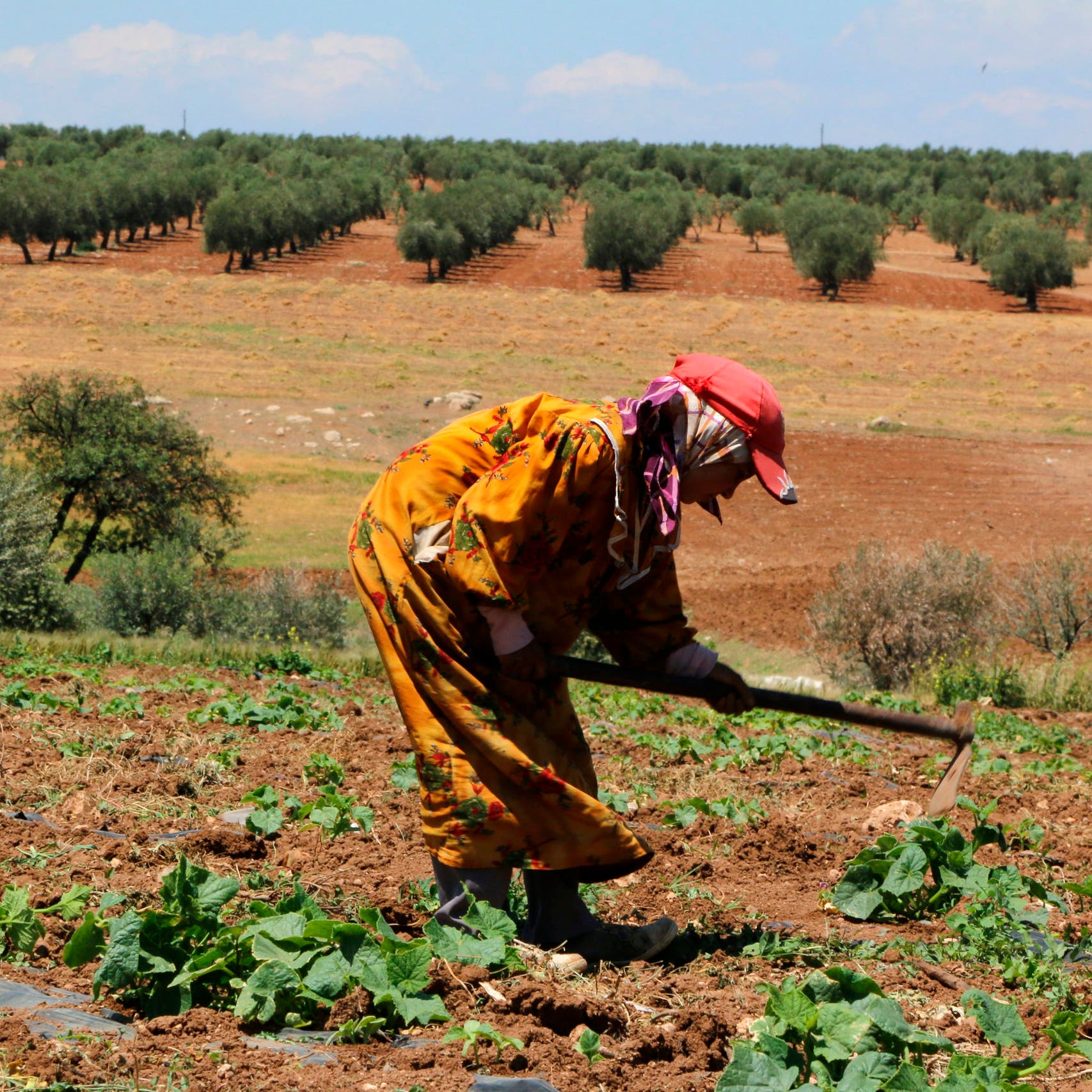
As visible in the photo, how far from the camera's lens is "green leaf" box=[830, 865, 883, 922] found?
3730 millimetres

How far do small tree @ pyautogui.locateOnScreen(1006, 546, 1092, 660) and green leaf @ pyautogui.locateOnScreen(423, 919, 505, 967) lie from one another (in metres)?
13.1

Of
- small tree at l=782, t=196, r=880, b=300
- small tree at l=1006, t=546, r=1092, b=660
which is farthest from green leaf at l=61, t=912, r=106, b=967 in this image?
small tree at l=782, t=196, r=880, b=300

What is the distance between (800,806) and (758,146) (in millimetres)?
122402

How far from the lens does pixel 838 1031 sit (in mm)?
2525

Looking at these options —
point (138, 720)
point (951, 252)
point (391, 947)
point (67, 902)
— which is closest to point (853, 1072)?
point (391, 947)

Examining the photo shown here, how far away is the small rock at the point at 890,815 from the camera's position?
4.88 meters

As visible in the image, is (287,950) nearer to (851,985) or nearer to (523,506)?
(523,506)

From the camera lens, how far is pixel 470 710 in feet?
10.1

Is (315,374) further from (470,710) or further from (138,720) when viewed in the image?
(470,710)

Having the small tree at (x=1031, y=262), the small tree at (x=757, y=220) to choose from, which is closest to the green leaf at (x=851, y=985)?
the small tree at (x=1031, y=262)

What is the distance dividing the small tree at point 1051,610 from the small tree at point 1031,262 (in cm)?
3791

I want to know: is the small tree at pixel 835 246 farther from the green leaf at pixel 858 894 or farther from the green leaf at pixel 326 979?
the green leaf at pixel 326 979

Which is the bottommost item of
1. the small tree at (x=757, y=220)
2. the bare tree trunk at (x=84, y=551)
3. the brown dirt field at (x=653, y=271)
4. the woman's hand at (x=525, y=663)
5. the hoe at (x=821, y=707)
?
the bare tree trunk at (x=84, y=551)

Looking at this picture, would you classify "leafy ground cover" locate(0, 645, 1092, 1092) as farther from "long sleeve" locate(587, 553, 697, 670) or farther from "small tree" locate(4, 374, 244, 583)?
"small tree" locate(4, 374, 244, 583)
